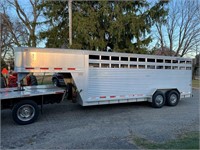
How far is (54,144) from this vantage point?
→ 179 inches

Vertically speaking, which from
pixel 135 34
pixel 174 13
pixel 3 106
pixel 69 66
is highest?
pixel 174 13

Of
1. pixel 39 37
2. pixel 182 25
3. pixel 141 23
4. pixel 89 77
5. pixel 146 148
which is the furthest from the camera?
pixel 182 25

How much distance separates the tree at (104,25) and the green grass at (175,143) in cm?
858

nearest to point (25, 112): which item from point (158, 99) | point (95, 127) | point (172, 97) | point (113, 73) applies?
point (95, 127)

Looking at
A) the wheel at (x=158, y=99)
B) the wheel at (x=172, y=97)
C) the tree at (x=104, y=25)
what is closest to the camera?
the wheel at (x=158, y=99)

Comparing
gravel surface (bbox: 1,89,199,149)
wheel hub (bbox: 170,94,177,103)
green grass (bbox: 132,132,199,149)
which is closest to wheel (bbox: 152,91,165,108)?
gravel surface (bbox: 1,89,199,149)

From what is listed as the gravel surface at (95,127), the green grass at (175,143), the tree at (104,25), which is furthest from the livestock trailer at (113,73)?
the tree at (104,25)

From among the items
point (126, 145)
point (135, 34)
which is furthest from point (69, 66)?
point (135, 34)

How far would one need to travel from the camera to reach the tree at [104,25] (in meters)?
12.2

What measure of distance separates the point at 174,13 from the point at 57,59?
25761 millimetres

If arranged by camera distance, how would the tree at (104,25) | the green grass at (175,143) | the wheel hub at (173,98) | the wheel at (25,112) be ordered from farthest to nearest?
the tree at (104,25) → the wheel hub at (173,98) → the wheel at (25,112) → the green grass at (175,143)

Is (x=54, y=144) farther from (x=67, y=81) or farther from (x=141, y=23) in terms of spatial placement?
(x=141, y=23)

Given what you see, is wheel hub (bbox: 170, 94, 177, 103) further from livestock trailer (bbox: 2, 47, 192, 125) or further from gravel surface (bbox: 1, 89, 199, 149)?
gravel surface (bbox: 1, 89, 199, 149)

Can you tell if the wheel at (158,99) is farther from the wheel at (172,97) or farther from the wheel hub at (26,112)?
the wheel hub at (26,112)
